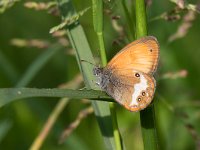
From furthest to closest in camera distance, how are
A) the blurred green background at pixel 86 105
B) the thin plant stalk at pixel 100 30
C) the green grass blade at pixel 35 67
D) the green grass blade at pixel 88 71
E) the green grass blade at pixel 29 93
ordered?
the blurred green background at pixel 86 105 → the green grass blade at pixel 35 67 → the green grass blade at pixel 88 71 → the thin plant stalk at pixel 100 30 → the green grass blade at pixel 29 93

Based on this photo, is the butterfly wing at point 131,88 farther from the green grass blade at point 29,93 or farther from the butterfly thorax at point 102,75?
the green grass blade at point 29,93

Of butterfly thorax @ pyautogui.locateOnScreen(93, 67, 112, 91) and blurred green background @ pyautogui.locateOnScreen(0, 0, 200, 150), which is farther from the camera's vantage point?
blurred green background @ pyautogui.locateOnScreen(0, 0, 200, 150)

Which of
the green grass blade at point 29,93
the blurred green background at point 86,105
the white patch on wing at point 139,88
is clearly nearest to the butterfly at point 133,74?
the white patch on wing at point 139,88

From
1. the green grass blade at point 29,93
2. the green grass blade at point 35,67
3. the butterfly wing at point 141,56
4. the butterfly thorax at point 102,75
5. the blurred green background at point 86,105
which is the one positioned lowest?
the blurred green background at point 86,105

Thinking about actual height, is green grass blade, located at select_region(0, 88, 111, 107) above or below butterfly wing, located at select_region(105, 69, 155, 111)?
above

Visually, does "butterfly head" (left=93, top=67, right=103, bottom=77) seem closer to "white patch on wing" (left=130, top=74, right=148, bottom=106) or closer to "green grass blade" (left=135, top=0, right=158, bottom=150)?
"white patch on wing" (left=130, top=74, right=148, bottom=106)

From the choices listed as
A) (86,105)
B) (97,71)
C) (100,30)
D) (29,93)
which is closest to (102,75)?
(97,71)

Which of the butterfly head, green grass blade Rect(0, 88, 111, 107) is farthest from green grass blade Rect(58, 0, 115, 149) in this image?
green grass blade Rect(0, 88, 111, 107)

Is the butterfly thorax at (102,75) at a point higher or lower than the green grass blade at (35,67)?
higher
